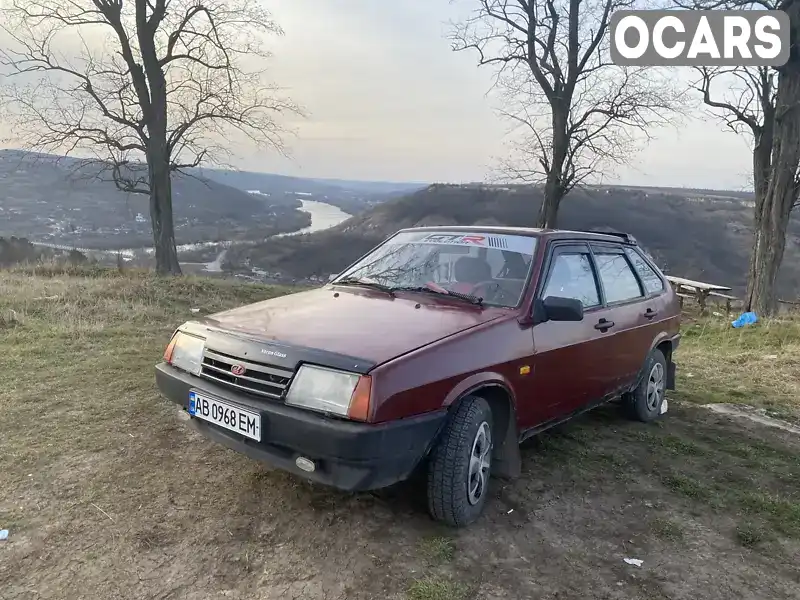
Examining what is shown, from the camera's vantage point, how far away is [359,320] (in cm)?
316

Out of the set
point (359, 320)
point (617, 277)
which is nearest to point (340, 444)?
point (359, 320)

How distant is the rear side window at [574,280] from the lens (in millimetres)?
3807

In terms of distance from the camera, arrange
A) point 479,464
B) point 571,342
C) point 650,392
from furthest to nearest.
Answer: point 650,392
point 571,342
point 479,464

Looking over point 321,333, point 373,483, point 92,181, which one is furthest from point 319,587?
point 92,181

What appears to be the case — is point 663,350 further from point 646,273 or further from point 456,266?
point 456,266

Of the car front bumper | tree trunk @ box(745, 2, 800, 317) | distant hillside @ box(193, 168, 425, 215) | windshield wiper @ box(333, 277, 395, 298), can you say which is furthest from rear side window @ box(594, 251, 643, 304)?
distant hillside @ box(193, 168, 425, 215)

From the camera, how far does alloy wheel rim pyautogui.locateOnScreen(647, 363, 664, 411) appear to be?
5004 millimetres

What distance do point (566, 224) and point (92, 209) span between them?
28333 millimetres

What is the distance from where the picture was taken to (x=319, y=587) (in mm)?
2451

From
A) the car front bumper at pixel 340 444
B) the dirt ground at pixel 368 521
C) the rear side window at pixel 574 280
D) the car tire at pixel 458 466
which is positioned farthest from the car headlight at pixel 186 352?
the rear side window at pixel 574 280

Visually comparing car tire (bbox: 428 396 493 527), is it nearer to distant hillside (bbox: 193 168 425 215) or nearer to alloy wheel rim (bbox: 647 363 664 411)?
alloy wheel rim (bbox: 647 363 664 411)

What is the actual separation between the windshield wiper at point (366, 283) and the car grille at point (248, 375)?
1.13 metres

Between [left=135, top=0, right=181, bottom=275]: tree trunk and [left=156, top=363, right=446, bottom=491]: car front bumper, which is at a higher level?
[left=135, top=0, right=181, bottom=275]: tree trunk

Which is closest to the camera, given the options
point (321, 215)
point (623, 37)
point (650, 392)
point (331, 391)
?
point (331, 391)
